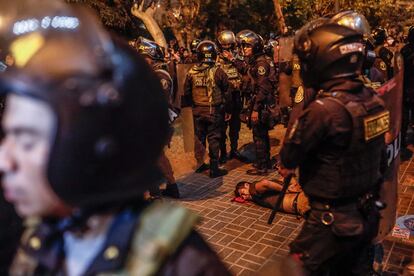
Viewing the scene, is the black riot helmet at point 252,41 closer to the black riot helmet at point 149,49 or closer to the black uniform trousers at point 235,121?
the black uniform trousers at point 235,121

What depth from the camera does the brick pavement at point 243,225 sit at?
432cm

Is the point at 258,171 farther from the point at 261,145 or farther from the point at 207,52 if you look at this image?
the point at 207,52

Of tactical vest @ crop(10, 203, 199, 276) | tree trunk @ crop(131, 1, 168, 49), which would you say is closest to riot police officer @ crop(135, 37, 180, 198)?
tactical vest @ crop(10, 203, 199, 276)

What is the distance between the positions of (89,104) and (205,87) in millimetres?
6318

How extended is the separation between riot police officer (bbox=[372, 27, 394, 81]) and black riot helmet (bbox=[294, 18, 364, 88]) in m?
4.03

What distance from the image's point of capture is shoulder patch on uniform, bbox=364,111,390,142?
9.09ft

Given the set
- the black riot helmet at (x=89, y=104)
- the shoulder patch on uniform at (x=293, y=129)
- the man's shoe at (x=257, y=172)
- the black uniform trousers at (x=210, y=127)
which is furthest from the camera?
the black uniform trousers at (x=210, y=127)

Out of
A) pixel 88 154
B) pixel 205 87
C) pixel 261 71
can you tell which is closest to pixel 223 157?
pixel 205 87

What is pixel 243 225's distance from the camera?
5.27m

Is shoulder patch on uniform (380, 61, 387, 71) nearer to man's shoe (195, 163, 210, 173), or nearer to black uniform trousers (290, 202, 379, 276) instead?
man's shoe (195, 163, 210, 173)

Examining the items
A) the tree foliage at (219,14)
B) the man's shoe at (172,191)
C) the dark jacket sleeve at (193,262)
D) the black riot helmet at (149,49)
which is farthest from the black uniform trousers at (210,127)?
the tree foliage at (219,14)

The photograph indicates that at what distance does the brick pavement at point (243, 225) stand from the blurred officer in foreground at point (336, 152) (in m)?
1.00

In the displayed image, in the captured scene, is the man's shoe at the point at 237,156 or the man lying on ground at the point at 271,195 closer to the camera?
the man lying on ground at the point at 271,195

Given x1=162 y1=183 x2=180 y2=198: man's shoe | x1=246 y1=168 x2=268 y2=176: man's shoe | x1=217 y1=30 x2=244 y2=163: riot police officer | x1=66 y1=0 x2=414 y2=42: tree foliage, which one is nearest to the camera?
x1=162 y1=183 x2=180 y2=198: man's shoe
